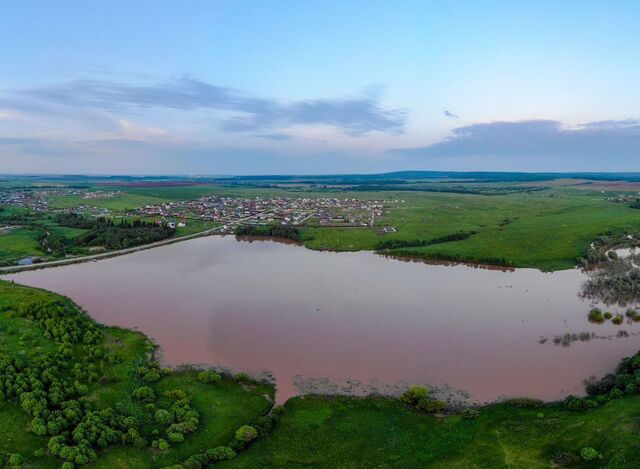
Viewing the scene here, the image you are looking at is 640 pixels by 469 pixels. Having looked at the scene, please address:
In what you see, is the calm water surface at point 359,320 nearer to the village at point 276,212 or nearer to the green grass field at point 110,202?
the village at point 276,212

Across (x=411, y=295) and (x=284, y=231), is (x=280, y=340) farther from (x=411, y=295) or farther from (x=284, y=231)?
(x=284, y=231)

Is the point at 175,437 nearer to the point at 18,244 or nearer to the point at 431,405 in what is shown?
the point at 431,405

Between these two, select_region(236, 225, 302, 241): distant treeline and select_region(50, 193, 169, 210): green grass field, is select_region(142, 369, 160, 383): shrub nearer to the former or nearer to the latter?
select_region(236, 225, 302, 241): distant treeline

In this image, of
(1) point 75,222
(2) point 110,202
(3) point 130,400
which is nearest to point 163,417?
(3) point 130,400

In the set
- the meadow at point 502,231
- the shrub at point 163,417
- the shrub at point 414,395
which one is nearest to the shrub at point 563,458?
the shrub at point 414,395

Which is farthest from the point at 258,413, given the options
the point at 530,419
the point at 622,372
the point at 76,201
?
the point at 76,201

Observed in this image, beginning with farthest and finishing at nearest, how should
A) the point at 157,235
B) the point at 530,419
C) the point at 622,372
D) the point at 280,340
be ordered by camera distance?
the point at 157,235, the point at 280,340, the point at 622,372, the point at 530,419

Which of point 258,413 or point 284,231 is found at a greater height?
point 284,231

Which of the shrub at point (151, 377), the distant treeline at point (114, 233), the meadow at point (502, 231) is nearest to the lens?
the shrub at point (151, 377)
